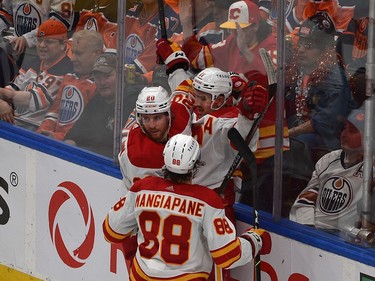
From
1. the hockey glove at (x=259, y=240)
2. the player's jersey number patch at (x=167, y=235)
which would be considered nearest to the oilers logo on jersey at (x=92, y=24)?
the player's jersey number patch at (x=167, y=235)

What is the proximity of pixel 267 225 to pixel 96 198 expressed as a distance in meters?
1.08

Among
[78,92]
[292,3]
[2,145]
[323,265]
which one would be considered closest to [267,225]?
[323,265]

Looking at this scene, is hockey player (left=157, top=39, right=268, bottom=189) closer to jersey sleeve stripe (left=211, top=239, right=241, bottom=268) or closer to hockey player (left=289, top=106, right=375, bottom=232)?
hockey player (left=289, top=106, right=375, bottom=232)

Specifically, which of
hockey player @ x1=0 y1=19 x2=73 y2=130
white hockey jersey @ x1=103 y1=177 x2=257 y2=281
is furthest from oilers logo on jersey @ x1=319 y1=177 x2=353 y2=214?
hockey player @ x1=0 y1=19 x2=73 y2=130

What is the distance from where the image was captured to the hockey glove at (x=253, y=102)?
4.72m

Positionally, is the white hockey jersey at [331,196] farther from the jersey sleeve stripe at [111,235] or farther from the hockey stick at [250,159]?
the jersey sleeve stripe at [111,235]

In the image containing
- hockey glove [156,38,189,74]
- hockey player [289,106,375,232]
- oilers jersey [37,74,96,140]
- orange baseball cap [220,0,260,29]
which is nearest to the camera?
hockey player [289,106,375,232]

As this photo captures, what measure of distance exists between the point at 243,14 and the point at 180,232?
0.97m

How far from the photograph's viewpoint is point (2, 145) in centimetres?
623

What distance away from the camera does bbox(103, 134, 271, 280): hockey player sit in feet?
15.1

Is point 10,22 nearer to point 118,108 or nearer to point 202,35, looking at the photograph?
point 118,108

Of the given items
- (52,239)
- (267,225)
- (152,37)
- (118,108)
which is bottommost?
(52,239)

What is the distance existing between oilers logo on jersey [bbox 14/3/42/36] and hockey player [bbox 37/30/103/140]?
39 centimetres

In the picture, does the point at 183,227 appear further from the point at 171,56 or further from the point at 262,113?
the point at 171,56
